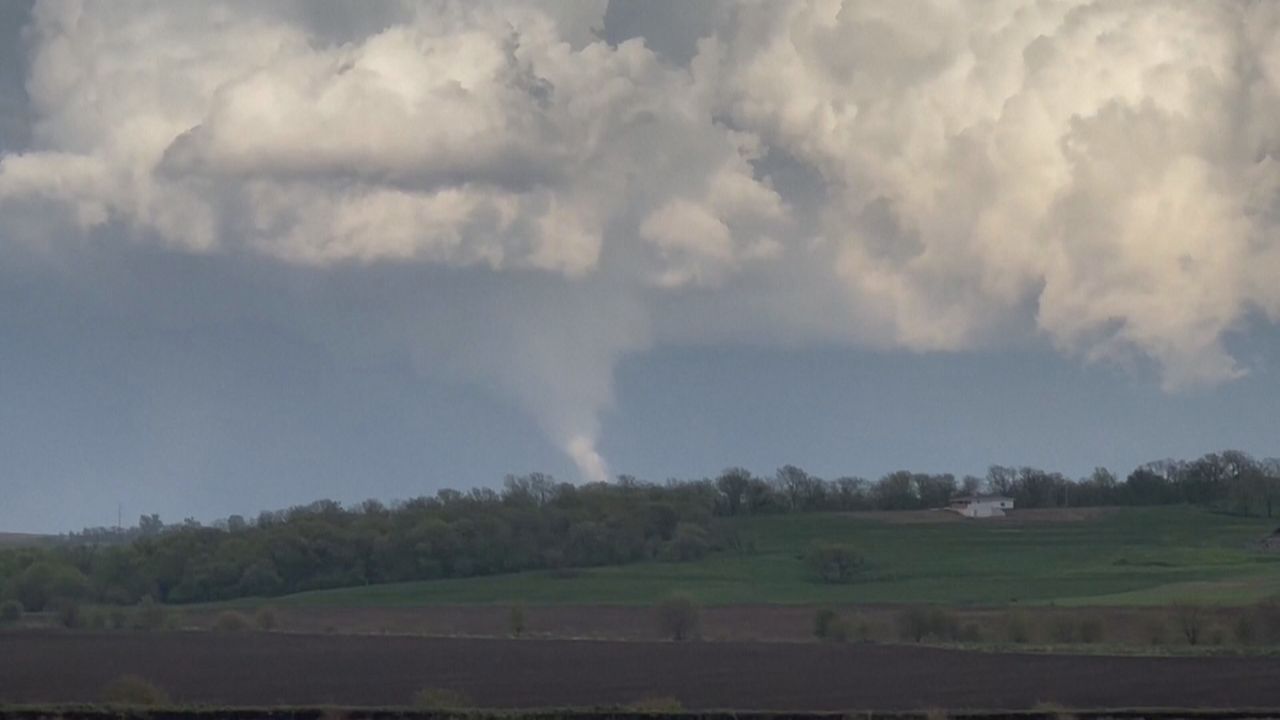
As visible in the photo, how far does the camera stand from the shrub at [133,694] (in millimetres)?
49219

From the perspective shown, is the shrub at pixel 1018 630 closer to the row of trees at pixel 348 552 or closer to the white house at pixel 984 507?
the row of trees at pixel 348 552

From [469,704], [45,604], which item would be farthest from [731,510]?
[469,704]

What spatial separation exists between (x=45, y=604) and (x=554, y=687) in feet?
272

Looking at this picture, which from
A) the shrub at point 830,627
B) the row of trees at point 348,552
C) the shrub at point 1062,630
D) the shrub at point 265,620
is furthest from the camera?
the row of trees at point 348,552

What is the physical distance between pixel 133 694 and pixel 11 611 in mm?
74201

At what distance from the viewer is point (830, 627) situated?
89562 mm

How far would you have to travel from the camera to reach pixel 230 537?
481 feet

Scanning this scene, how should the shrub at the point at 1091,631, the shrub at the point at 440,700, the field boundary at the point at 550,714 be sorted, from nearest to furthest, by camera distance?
the field boundary at the point at 550,714
the shrub at the point at 440,700
the shrub at the point at 1091,631

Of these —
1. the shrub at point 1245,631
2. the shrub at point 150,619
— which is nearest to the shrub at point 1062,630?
the shrub at point 1245,631

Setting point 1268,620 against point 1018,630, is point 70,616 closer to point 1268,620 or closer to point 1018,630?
point 1018,630

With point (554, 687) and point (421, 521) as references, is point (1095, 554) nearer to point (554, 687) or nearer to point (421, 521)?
point (421, 521)

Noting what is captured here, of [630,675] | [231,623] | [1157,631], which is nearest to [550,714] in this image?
[630,675]

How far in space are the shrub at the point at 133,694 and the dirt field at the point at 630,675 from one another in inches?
58.5

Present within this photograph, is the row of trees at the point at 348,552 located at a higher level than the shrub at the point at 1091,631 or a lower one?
higher
